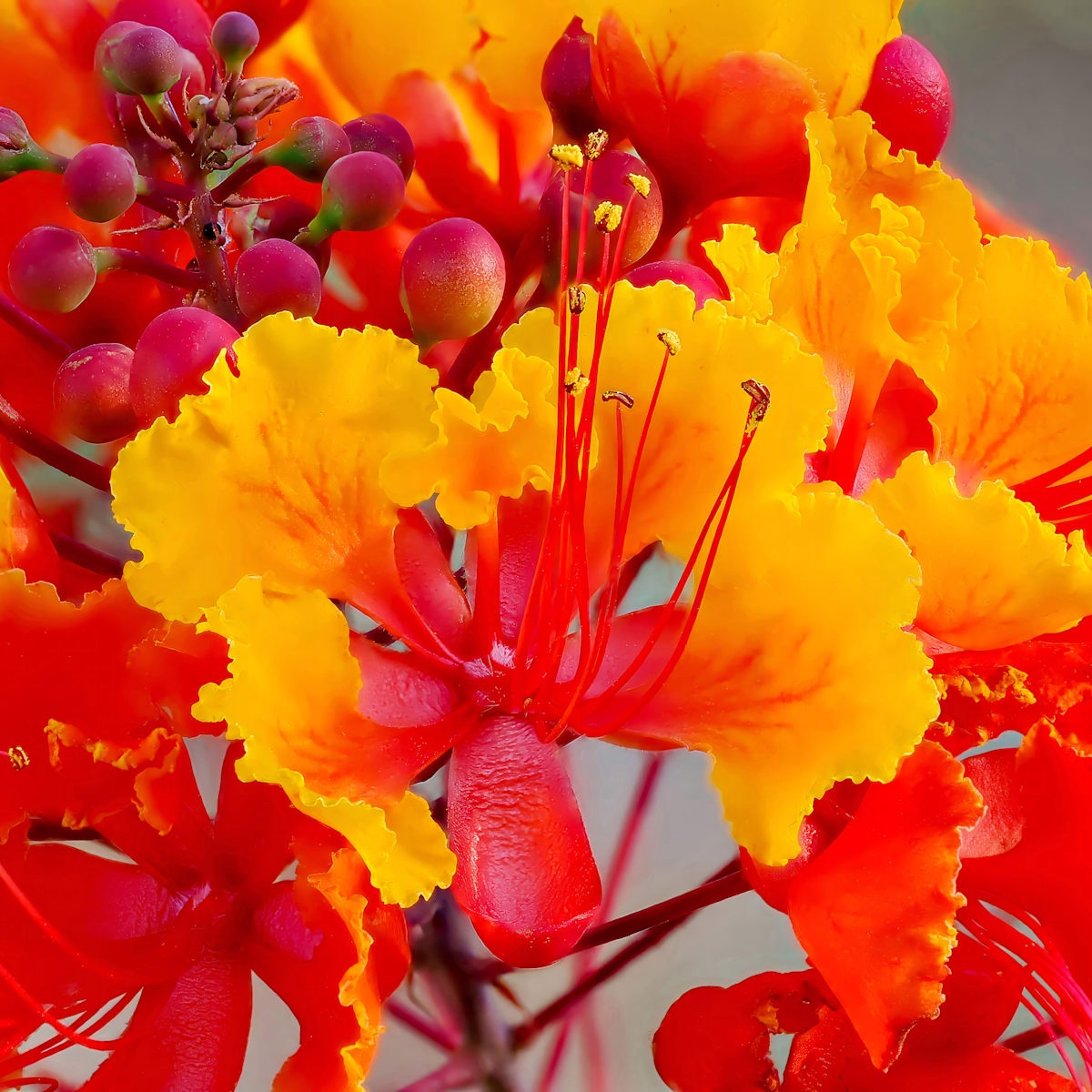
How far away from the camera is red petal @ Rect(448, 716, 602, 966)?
451 millimetres

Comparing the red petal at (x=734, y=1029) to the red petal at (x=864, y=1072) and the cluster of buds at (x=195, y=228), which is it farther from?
the cluster of buds at (x=195, y=228)

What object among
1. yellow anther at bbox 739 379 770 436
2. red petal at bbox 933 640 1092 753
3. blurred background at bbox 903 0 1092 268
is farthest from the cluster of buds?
blurred background at bbox 903 0 1092 268

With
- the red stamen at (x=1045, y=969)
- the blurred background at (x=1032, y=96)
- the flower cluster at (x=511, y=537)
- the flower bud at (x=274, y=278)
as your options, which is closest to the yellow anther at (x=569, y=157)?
the flower cluster at (x=511, y=537)

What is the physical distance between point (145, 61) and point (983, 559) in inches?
14.0

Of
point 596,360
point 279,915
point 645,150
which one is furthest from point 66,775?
point 645,150

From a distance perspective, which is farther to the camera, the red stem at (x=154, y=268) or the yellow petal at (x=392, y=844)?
the red stem at (x=154, y=268)

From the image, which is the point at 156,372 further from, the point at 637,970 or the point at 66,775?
the point at 637,970

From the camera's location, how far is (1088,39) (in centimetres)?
93

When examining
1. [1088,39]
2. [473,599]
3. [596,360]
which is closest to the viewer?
[596,360]

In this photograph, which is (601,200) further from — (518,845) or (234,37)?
(518,845)

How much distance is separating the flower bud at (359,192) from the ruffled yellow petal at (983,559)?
22 cm

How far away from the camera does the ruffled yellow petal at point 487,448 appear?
17.8 inches

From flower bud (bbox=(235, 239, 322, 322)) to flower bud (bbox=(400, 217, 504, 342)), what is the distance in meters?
0.04

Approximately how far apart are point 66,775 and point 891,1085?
0.35 metres
